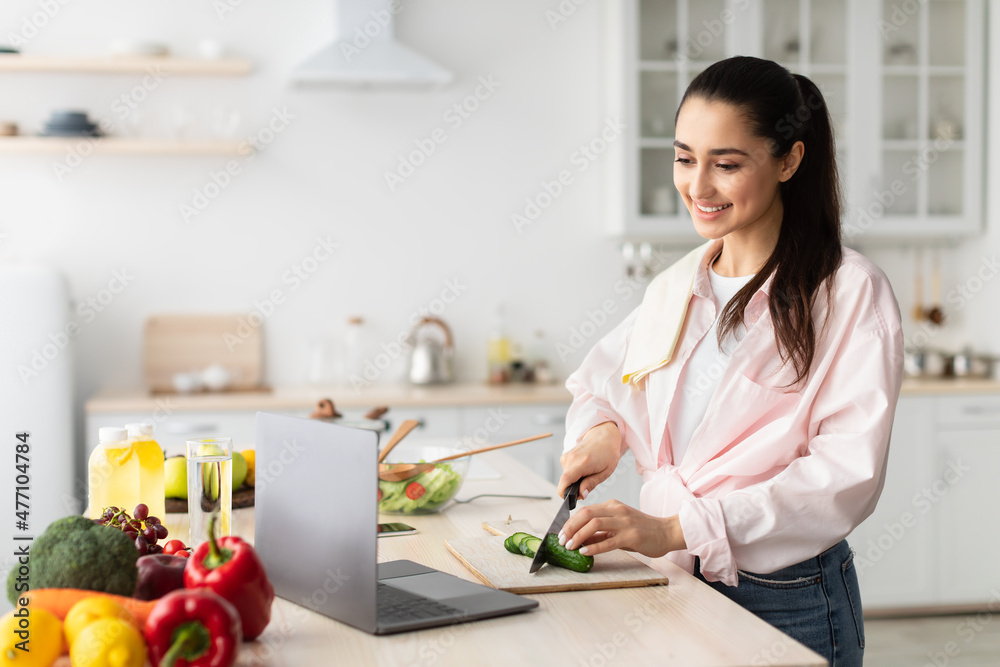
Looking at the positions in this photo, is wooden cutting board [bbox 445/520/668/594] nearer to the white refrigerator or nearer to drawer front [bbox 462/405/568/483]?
drawer front [bbox 462/405/568/483]

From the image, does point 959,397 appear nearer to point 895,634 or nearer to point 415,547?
point 895,634

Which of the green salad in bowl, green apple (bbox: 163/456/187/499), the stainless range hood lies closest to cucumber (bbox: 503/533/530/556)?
the green salad in bowl

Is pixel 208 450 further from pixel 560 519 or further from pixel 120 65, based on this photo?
pixel 120 65

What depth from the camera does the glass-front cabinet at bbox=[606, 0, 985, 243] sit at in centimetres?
362

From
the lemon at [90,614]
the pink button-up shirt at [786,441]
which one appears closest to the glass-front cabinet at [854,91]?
the pink button-up shirt at [786,441]

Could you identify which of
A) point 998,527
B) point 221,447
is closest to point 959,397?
point 998,527

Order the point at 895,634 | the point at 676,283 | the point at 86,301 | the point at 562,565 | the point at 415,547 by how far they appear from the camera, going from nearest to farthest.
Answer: the point at 562,565, the point at 415,547, the point at 676,283, the point at 895,634, the point at 86,301

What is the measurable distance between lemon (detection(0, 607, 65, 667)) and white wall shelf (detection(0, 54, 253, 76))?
9.73ft

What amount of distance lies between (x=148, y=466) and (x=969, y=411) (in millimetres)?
3137

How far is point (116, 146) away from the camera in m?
3.33

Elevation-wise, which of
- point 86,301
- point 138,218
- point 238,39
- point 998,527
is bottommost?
point 998,527

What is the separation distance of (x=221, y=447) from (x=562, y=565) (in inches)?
19.2

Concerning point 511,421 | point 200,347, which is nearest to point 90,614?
point 511,421

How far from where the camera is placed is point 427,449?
177 cm
